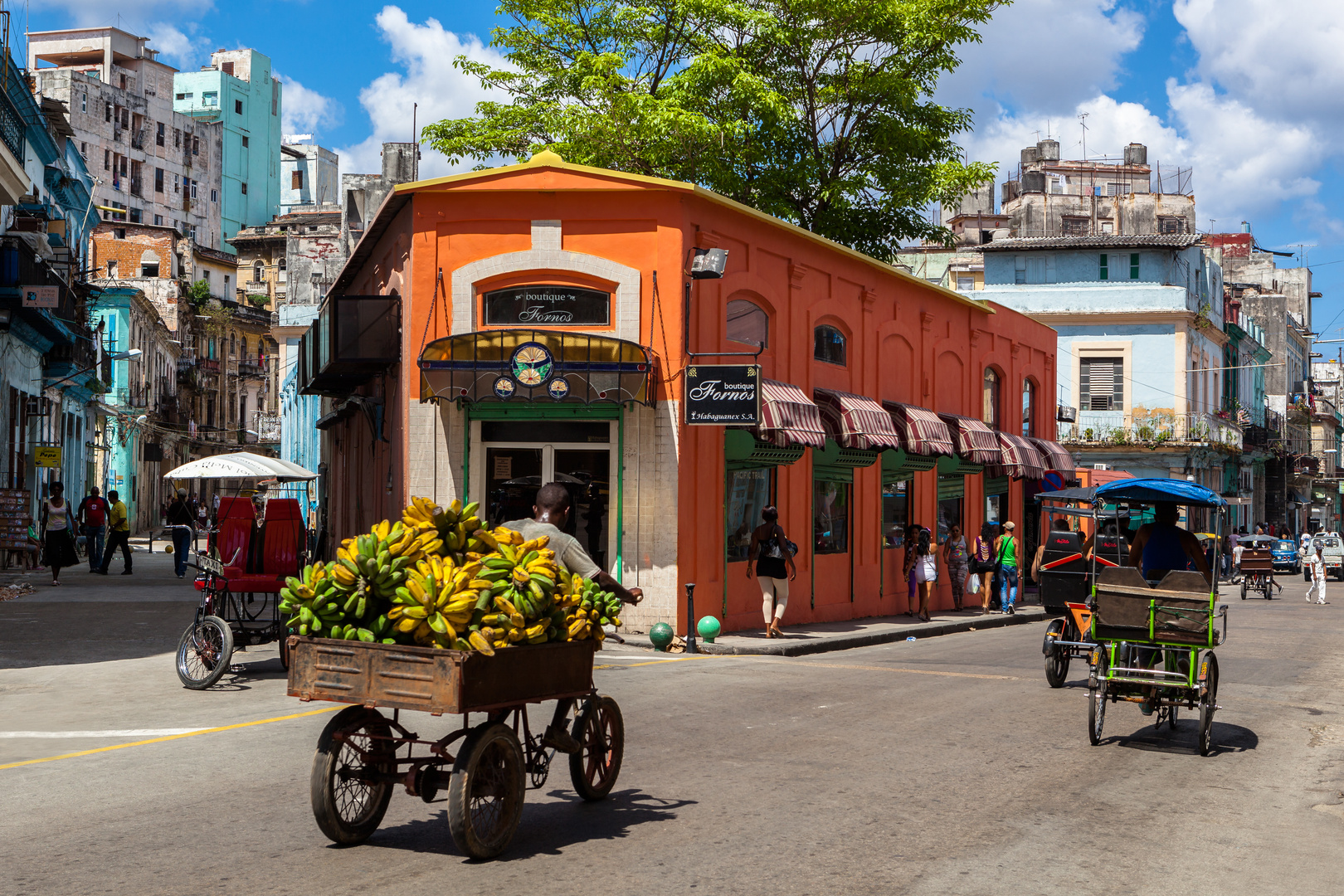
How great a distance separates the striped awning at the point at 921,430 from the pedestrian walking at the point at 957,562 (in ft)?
6.77

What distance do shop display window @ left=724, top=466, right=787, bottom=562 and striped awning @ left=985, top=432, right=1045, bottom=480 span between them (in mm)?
9825

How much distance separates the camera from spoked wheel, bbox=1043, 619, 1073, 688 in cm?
1388

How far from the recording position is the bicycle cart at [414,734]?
645 cm

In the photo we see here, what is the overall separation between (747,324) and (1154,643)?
11.1 meters

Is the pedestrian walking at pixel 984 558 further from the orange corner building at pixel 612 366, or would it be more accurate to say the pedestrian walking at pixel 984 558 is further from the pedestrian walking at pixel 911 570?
the orange corner building at pixel 612 366

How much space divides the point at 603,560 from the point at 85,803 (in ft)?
37.0

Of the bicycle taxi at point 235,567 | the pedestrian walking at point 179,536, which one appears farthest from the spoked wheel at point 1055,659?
Result: the pedestrian walking at point 179,536

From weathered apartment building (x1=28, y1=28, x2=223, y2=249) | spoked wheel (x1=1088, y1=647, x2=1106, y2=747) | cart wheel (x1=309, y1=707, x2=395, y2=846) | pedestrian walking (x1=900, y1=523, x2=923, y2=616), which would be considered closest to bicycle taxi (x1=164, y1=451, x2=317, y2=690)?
cart wheel (x1=309, y1=707, x2=395, y2=846)

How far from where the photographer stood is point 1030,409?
34969 millimetres

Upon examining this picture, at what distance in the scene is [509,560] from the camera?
705 centimetres

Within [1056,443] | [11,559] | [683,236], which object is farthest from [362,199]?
[683,236]

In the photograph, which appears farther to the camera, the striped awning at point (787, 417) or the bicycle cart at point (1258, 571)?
the bicycle cart at point (1258, 571)

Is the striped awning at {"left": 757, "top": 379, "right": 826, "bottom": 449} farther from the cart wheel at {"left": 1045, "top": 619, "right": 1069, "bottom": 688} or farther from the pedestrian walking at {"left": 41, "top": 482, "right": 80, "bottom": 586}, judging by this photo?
the pedestrian walking at {"left": 41, "top": 482, "right": 80, "bottom": 586}

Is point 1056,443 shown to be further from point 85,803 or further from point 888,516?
point 85,803
